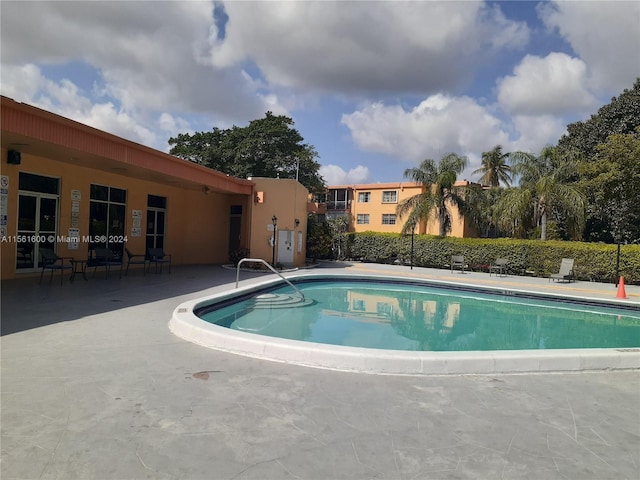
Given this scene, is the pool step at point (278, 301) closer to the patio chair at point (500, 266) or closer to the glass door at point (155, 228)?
the glass door at point (155, 228)

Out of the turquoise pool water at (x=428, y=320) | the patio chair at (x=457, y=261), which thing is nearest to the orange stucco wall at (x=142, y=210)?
the turquoise pool water at (x=428, y=320)

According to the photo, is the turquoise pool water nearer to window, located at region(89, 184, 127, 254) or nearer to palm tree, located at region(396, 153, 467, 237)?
window, located at region(89, 184, 127, 254)

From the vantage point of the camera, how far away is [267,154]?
36500 millimetres

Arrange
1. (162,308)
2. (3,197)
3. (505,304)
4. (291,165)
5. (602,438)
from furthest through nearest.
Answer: (291,165)
(505,304)
(3,197)
(162,308)
(602,438)

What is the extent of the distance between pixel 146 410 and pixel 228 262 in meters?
16.9

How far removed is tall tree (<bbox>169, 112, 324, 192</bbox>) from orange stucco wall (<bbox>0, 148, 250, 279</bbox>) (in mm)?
15015

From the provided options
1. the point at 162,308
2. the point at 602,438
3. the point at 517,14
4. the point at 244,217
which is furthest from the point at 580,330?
the point at 244,217

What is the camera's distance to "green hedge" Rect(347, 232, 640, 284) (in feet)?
56.1

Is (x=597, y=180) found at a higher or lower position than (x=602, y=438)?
higher

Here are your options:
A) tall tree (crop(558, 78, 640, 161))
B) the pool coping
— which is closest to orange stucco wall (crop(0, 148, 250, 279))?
the pool coping

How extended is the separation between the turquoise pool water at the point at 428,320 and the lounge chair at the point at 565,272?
14.1 feet

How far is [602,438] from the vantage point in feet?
Result: 11.4

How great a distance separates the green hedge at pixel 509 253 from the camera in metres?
17.1

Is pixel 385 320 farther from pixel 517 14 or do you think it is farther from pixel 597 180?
pixel 597 180
